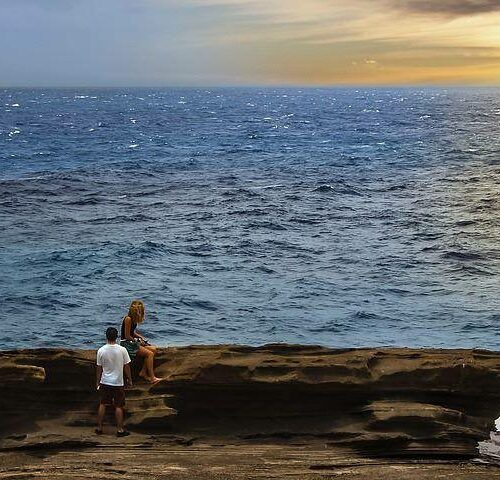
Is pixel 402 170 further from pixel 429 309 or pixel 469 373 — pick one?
pixel 469 373

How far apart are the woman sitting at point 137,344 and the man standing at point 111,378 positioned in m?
0.67

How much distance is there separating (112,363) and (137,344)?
104cm

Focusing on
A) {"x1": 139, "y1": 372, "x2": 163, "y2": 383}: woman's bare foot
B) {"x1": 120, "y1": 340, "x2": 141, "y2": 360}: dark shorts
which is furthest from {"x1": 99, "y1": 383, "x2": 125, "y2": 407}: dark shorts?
{"x1": 120, "y1": 340, "x2": 141, "y2": 360}: dark shorts

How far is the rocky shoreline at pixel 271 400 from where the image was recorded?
12.4 meters

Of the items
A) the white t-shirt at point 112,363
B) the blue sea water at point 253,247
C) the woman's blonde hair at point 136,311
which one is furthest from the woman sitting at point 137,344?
the blue sea water at point 253,247

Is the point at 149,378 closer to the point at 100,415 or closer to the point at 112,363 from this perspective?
the point at 112,363

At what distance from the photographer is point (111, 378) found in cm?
1258

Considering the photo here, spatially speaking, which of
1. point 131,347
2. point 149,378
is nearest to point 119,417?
point 149,378

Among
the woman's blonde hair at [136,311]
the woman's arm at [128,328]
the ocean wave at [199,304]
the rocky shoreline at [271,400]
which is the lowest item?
the ocean wave at [199,304]

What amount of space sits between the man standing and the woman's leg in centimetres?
64

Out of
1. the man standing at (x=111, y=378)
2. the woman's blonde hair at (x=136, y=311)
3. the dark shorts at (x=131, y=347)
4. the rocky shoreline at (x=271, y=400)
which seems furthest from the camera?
the woman's blonde hair at (x=136, y=311)

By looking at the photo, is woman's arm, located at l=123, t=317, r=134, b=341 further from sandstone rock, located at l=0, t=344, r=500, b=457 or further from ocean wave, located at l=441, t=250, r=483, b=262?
ocean wave, located at l=441, t=250, r=483, b=262

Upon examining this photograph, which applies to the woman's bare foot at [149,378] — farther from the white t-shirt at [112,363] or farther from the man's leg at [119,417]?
the man's leg at [119,417]

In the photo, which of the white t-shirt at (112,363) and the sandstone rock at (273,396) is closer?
the white t-shirt at (112,363)
